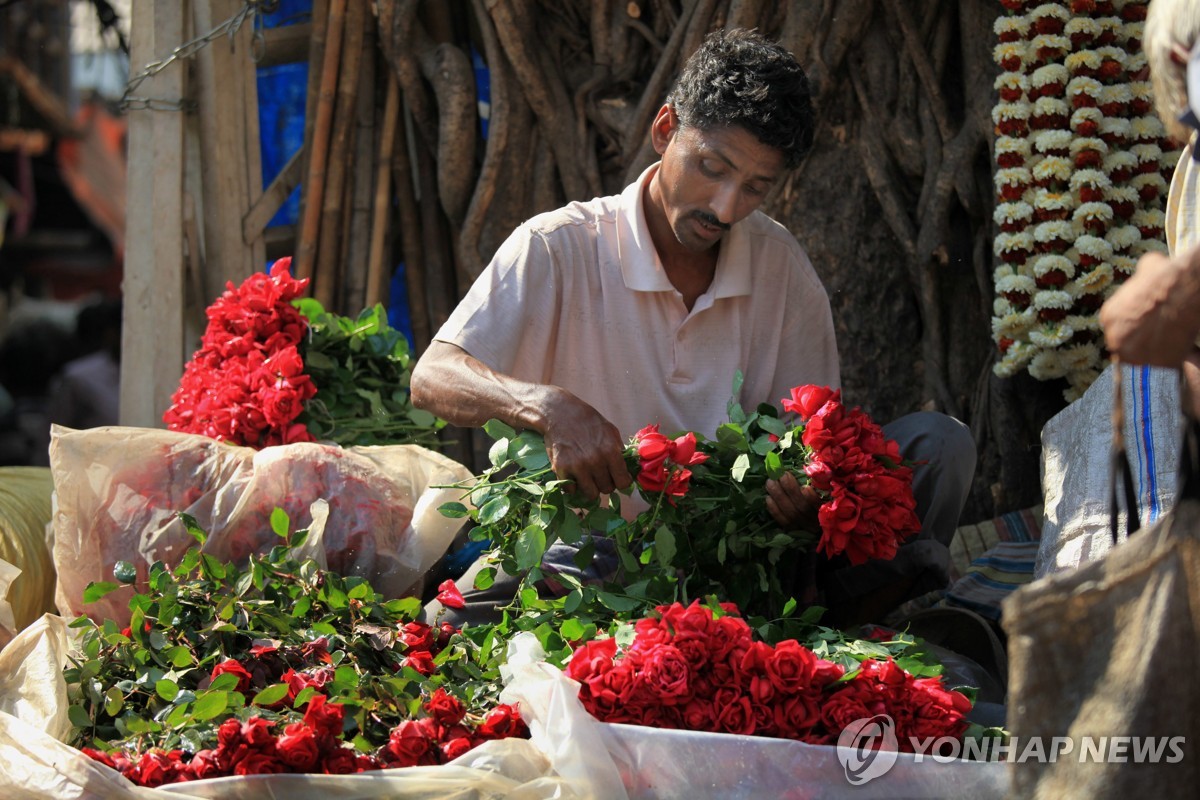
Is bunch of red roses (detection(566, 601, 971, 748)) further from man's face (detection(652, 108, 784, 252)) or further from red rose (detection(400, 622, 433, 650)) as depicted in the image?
man's face (detection(652, 108, 784, 252))

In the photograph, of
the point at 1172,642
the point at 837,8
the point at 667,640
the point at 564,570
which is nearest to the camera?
the point at 1172,642

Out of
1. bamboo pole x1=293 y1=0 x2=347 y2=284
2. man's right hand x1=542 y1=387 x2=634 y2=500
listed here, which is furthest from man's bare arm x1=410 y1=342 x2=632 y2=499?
bamboo pole x1=293 y1=0 x2=347 y2=284

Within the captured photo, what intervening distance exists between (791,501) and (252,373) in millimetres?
1505

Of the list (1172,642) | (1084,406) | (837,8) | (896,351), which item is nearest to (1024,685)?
(1172,642)

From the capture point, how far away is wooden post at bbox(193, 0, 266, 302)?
14.0ft

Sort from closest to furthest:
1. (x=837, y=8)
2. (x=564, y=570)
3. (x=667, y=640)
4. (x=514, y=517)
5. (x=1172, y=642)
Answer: (x=1172, y=642), (x=667, y=640), (x=514, y=517), (x=564, y=570), (x=837, y=8)

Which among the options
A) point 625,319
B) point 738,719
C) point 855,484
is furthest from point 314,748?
point 625,319

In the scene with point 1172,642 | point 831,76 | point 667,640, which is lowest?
point 667,640

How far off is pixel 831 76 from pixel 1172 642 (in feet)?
8.21

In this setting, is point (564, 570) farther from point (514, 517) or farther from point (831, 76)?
point (831, 76)

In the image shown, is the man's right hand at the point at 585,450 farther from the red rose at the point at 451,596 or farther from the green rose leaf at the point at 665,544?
the red rose at the point at 451,596

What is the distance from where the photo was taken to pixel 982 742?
7.34 feet

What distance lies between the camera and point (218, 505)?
2.96 m

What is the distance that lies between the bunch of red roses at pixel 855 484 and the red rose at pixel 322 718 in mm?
944
